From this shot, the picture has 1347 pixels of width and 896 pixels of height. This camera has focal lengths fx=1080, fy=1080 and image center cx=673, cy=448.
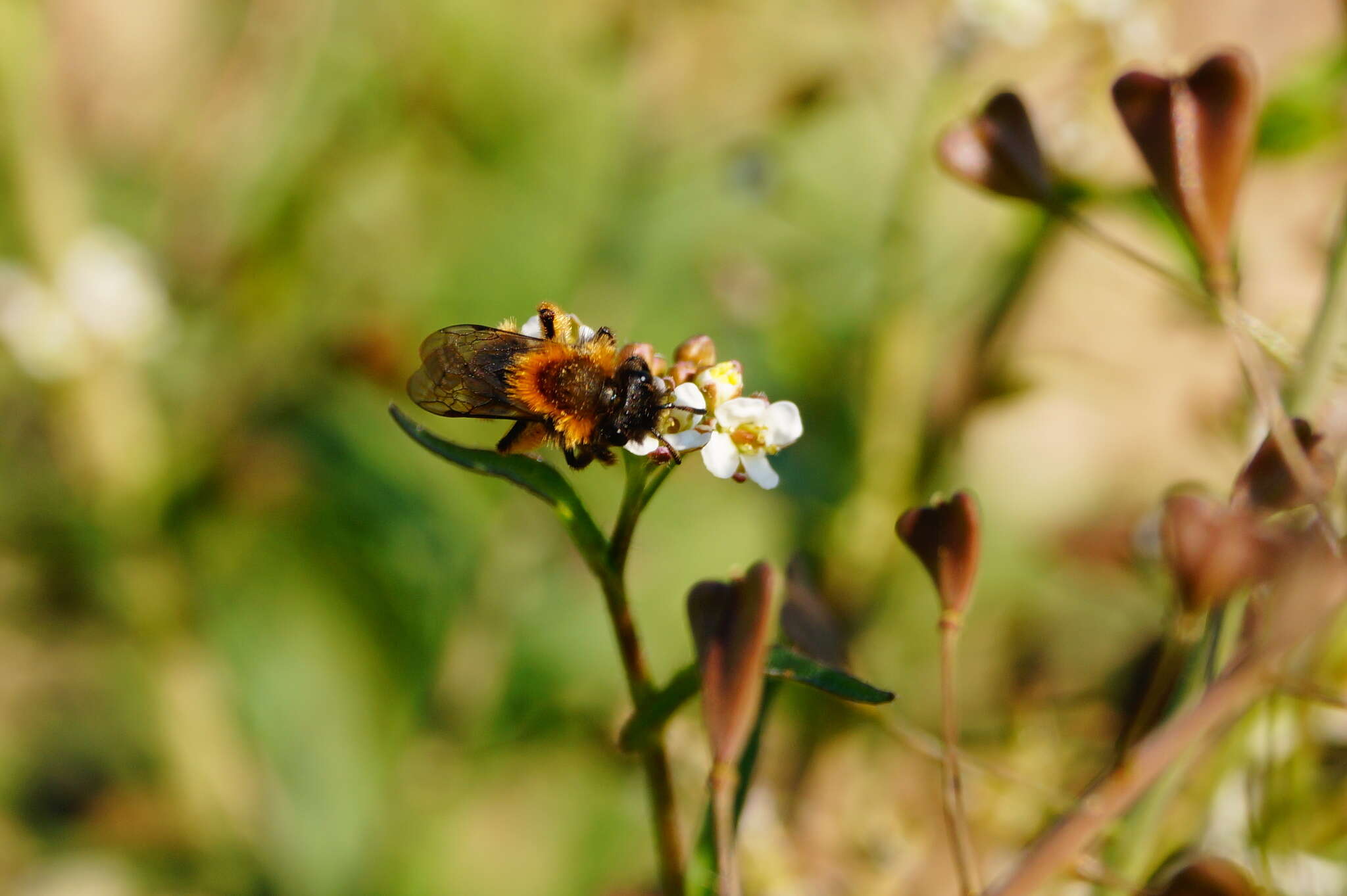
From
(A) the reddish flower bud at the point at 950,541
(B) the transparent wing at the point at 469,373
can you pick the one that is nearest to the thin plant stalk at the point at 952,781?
(A) the reddish flower bud at the point at 950,541

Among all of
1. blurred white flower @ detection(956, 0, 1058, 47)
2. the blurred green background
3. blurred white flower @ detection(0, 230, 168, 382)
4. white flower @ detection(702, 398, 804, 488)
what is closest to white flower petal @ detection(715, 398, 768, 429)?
white flower @ detection(702, 398, 804, 488)

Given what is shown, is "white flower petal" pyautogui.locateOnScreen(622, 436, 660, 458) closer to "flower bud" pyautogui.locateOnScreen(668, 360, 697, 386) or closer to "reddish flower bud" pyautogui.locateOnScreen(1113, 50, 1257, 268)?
"flower bud" pyautogui.locateOnScreen(668, 360, 697, 386)

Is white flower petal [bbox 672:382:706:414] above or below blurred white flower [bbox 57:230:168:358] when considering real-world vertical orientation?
below

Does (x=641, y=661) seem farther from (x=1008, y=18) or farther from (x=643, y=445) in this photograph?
(x=1008, y=18)

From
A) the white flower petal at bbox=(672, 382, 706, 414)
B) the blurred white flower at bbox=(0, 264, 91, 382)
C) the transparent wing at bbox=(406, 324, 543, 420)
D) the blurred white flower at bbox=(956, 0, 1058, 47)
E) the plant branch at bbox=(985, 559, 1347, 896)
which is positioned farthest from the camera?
the blurred white flower at bbox=(0, 264, 91, 382)

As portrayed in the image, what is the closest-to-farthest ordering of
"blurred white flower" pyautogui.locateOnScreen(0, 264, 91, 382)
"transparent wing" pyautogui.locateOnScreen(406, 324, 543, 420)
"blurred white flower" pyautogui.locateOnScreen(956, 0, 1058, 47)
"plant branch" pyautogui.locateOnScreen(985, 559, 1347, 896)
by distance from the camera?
"plant branch" pyautogui.locateOnScreen(985, 559, 1347, 896), "transparent wing" pyautogui.locateOnScreen(406, 324, 543, 420), "blurred white flower" pyautogui.locateOnScreen(956, 0, 1058, 47), "blurred white flower" pyautogui.locateOnScreen(0, 264, 91, 382)

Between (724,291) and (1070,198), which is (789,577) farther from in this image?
(724,291)

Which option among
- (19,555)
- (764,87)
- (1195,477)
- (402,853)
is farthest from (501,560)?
(1195,477)

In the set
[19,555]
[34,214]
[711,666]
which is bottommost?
[711,666]
